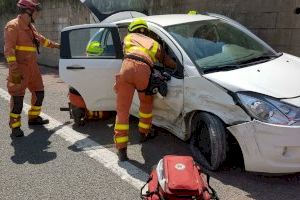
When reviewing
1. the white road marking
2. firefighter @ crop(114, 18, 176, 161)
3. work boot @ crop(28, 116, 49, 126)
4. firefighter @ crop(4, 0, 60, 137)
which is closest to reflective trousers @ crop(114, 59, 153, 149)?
firefighter @ crop(114, 18, 176, 161)

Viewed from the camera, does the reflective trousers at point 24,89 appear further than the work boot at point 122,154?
Yes

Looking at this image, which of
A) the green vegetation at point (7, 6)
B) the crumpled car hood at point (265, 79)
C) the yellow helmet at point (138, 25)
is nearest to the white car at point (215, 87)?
the crumpled car hood at point (265, 79)

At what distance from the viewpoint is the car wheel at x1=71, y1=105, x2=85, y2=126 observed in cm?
614

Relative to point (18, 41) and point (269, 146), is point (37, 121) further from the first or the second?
point (269, 146)

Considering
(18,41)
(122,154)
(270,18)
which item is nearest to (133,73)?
(122,154)

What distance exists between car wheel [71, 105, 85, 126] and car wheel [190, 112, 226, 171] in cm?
210

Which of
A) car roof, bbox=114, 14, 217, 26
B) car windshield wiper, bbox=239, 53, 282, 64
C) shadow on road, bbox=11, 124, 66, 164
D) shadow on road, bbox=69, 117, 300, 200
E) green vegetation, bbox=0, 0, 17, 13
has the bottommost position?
shadow on road, bbox=11, 124, 66, 164

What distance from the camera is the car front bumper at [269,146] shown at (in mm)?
3713

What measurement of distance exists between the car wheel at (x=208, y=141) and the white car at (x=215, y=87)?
0.01m

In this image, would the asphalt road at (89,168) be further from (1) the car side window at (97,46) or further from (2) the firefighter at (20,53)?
(1) the car side window at (97,46)

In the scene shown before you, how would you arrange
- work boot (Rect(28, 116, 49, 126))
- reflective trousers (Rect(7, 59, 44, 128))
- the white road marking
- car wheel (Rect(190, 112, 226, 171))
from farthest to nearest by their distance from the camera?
work boot (Rect(28, 116, 49, 126)) < reflective trousers (Rect(7, 59, 44, 128)) < the white road marking < car wheel (Rect(190, 112, 226, 171))

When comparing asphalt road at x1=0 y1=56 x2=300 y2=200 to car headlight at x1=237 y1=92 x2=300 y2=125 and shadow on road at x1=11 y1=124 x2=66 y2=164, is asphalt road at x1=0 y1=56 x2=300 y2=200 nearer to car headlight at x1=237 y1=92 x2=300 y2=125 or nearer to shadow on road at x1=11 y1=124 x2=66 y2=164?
shadow on road at x1=11 y1=124 x2=66 y2=164

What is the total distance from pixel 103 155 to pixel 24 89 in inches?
67.4

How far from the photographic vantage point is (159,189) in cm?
319
